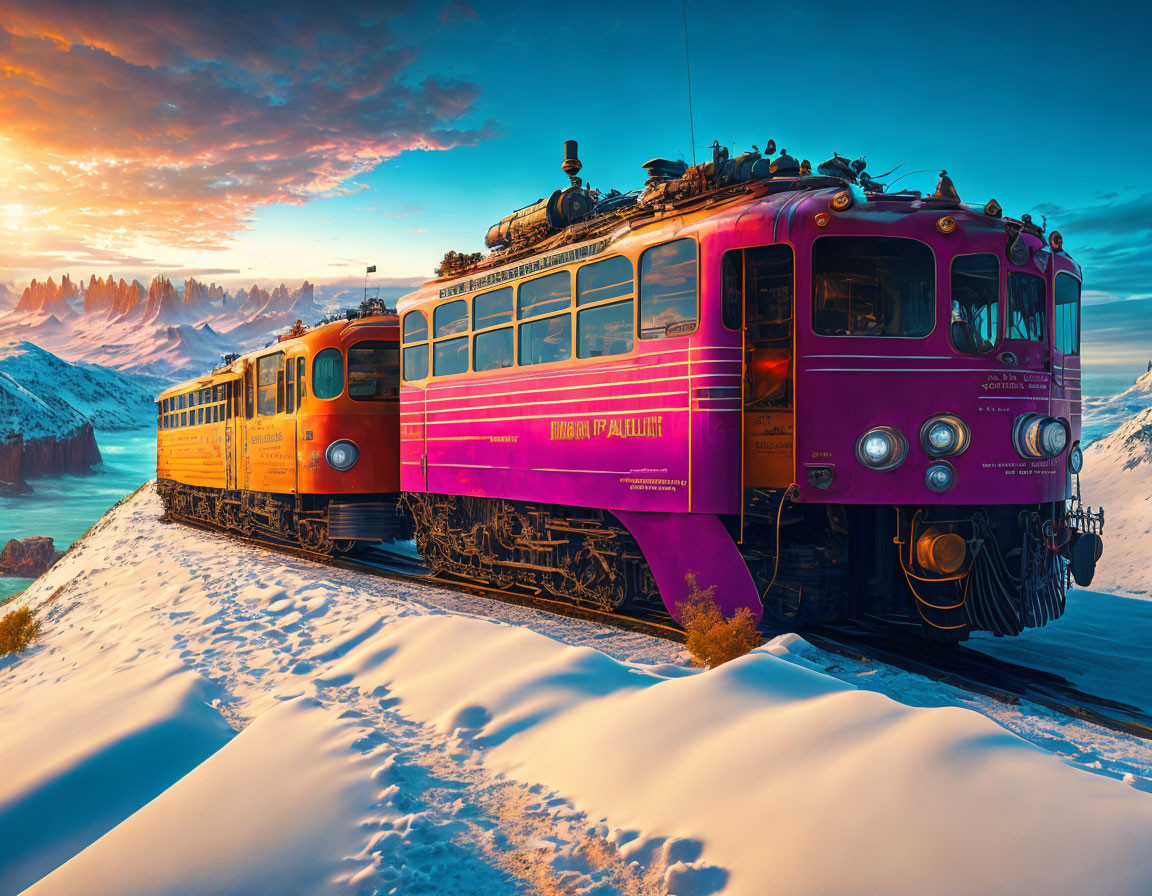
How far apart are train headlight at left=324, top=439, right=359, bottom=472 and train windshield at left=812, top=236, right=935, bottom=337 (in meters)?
8.23

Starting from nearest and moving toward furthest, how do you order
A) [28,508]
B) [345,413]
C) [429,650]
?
[429,650]
[345,413]
[28,508]

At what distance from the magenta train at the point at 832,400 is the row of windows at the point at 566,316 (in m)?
0.03

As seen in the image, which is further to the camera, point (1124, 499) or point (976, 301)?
point (1124, 499)

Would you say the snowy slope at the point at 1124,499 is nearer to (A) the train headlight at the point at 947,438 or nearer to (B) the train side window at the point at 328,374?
(A) the train headlight at the point at 947,438

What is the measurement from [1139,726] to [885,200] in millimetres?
4232

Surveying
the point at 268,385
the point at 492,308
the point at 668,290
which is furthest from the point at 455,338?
the point at 268,385

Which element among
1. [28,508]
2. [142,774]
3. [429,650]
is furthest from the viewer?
[28,508]

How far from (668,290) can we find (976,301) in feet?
8.43

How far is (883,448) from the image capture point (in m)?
6.23

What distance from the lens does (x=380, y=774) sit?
4016mm

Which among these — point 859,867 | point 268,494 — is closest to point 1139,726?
point 859,867

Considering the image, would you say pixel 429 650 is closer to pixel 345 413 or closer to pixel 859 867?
pixel 859 867

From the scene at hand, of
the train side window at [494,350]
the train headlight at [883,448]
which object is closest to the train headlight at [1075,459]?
the train headlight at [883,448]

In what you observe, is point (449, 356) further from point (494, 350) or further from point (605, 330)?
point (605, 330)
